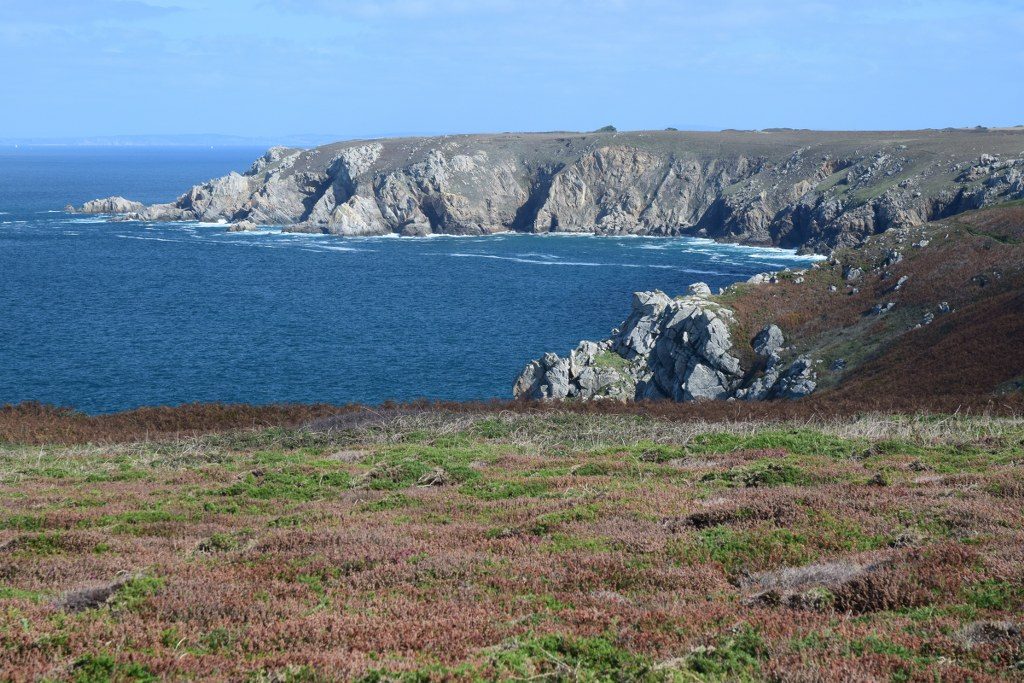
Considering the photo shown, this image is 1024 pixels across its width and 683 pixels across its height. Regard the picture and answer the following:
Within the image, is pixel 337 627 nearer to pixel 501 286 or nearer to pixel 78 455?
pixel 78 455

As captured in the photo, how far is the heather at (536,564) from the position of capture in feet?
→ 26.7

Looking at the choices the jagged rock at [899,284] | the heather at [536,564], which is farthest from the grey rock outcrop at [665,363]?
the heather at [536,564]

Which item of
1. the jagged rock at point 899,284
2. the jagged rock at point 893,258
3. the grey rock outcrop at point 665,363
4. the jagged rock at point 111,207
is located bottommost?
the grey rock outcrop at point 665,363

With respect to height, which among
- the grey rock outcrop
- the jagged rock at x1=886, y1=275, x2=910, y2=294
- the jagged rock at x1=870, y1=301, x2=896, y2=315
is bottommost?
the grey rock outcrop

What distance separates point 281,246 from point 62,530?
420 feet

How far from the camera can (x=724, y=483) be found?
17.5 metres

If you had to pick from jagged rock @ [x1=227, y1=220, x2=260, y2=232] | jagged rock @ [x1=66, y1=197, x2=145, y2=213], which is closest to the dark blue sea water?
jagged rock @ [x1=227, y1=220, x2=260, y2=232]

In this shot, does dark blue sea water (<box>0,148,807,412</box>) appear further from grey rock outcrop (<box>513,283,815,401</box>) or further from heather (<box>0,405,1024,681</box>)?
heather (<box>0,405,1024,681</box>)

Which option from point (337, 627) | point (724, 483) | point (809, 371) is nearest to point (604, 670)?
point (337, 627)

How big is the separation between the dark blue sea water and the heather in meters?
37.0

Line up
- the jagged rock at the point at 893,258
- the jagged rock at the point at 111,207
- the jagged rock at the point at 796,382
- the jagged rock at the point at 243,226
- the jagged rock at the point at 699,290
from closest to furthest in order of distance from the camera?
the jagged rock at the point at 796,382 → the jagged rock at the point at 893,258 → the jagged rock at the point at 699,290 → the jagged rock at the point at 243,226 → the jagged rock at the point at 111,207

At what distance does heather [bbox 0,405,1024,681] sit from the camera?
8.12 meters

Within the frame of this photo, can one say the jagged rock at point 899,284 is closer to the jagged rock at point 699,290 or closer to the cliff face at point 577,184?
the jagged rock at point 699,290

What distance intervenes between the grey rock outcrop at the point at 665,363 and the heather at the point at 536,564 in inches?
916
